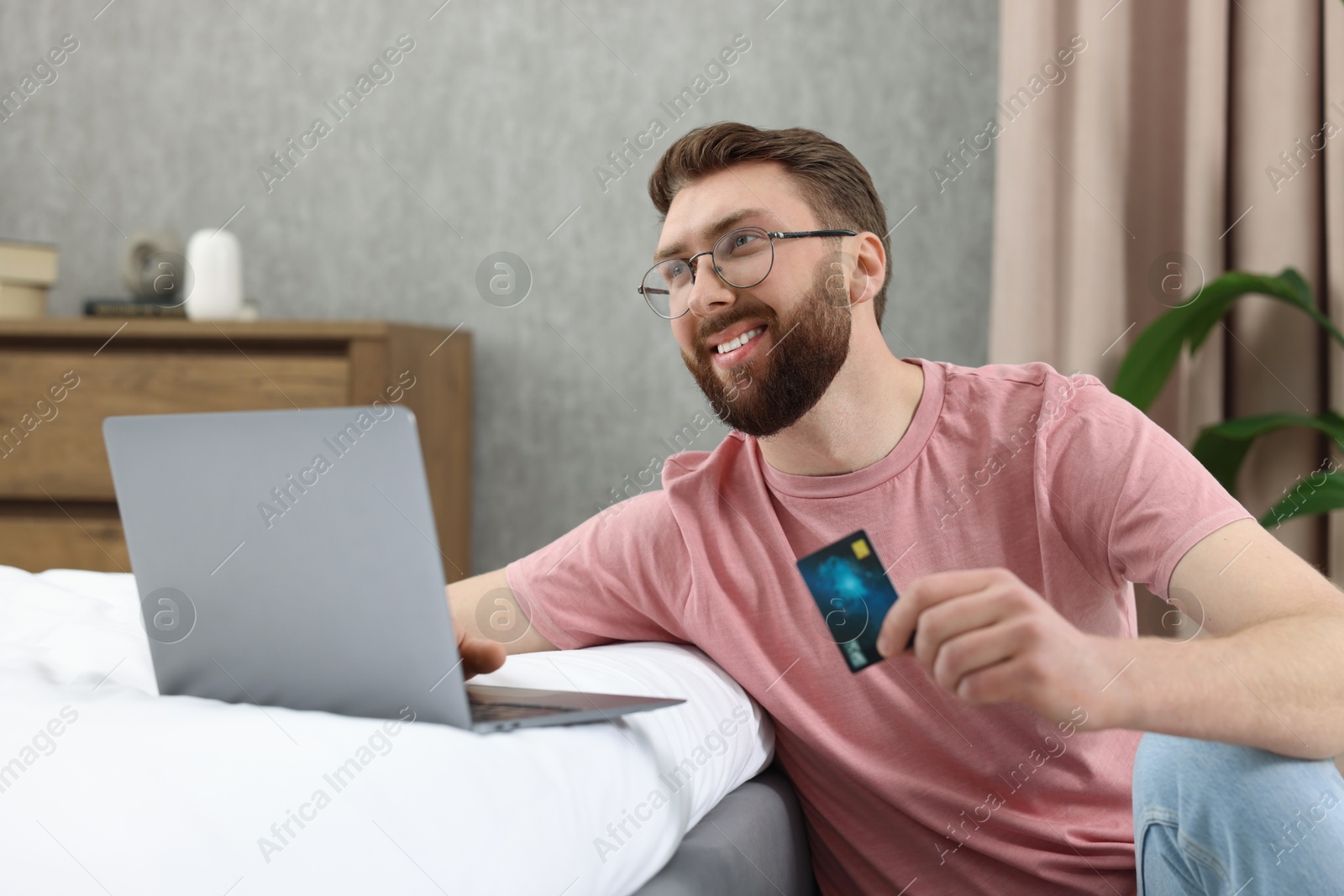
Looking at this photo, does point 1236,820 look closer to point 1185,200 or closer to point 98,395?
point 1185,200

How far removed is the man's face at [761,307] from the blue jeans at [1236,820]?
18.8 inches

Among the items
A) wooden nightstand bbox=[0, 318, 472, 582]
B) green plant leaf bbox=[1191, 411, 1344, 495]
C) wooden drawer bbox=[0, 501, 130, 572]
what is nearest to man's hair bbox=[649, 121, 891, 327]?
green plant leaf bbox=[1191, 411, 1344, 495]

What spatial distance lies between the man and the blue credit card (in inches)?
1.3

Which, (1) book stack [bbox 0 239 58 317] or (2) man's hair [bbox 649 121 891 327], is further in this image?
(1) book stack [bbox 0 239 58 317]

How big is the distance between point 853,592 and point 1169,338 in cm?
123

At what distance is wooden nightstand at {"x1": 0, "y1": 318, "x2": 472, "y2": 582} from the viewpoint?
80.0 inches

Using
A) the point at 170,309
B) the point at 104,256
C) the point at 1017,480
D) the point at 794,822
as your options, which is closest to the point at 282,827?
the point at 794,822

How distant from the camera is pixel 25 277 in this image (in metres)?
2.27

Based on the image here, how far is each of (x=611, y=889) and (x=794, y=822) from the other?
381 millimetres

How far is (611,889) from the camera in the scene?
67 cm

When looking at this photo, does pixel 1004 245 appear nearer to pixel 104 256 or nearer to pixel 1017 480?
pixel 1017 480

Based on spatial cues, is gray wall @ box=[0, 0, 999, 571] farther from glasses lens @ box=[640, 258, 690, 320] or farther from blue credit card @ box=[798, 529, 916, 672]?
blue credit card @ box=[798, 529, 916, 672]

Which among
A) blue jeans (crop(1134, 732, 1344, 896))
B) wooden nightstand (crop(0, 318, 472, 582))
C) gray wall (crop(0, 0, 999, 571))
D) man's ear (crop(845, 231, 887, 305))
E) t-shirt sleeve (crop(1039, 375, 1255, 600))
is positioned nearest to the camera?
blue jeans (crop(1134, 732, 1344, 896))

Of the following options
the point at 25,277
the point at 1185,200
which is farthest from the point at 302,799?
the point at 25,277
